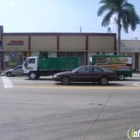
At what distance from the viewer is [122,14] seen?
33125 millimetres

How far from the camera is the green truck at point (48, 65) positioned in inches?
862

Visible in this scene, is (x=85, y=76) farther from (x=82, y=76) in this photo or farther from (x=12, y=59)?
(x=12, y=59)

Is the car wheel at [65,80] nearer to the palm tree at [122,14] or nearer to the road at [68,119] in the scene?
the road at [68,119]

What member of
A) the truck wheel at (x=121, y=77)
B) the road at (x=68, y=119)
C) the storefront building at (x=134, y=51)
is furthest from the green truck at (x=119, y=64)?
the storefront building at (x=134, y=51)

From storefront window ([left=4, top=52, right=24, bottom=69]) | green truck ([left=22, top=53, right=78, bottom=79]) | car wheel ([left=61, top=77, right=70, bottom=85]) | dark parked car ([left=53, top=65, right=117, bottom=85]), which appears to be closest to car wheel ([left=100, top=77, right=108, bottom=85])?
dark parked car ([left=53, top=65, right=117, bottom=85])

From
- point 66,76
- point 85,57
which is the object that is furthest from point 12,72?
point 85,57

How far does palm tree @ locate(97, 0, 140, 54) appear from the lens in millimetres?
33094

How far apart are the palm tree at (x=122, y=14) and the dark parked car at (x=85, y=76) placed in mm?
17251

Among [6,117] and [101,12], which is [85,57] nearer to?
[101,12]

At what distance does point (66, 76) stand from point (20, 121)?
9919 mm

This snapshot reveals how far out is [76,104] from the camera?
906 centimetres

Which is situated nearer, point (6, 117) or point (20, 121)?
point (20, 121)

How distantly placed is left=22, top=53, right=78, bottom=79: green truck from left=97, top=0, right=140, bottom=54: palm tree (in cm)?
1312

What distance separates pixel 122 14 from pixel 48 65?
53.8 ft
